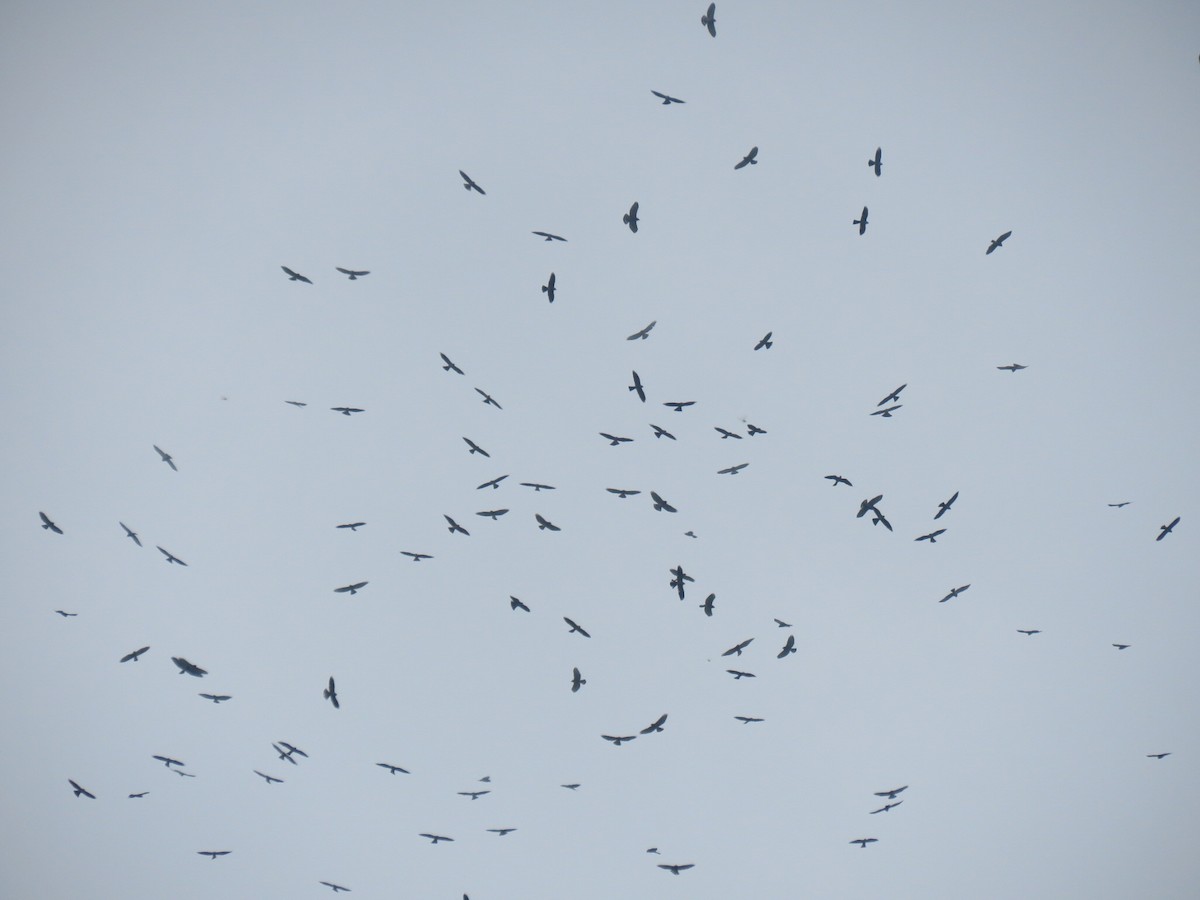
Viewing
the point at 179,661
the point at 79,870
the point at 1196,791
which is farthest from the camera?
Result: the point at 1196,791

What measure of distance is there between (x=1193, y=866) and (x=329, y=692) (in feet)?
370

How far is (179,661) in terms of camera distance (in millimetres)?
22562

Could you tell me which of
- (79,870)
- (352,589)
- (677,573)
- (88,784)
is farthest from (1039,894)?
(88,784)

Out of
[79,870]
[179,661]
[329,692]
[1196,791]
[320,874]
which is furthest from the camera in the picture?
[1196,791]

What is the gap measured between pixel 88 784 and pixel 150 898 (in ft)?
64.4

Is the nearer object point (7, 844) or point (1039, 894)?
point (7, 844)

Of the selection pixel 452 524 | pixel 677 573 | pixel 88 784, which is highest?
pixel 88 784

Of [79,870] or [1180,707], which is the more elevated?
[1180,707]

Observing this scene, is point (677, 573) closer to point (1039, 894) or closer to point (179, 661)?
point (179, 661)

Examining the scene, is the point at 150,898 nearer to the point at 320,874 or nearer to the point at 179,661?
the point at 320,874

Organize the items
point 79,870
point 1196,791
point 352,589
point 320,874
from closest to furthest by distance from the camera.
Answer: point 352,589
point 79,870
point 320,874
point 1196,791

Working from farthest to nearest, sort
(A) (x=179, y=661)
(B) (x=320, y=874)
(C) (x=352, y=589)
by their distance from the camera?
1. (B) (x=320, y=874)
2. (C) (x=352, y=589)
3. (A) (x=179, y=661)

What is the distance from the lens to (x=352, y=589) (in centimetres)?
2909

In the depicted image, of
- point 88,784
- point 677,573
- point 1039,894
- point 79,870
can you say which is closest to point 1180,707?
point 1039,894
